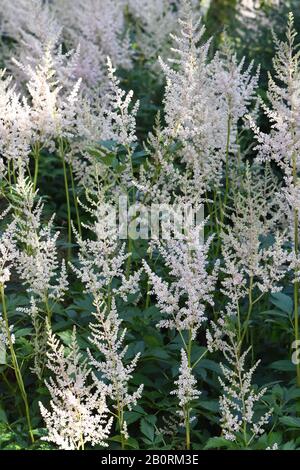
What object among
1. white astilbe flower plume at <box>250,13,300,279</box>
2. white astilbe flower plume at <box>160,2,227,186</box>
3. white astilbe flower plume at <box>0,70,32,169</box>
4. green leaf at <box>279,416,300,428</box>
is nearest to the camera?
green leaf at <box>279,416,300,428</box>

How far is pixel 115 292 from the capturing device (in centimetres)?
419

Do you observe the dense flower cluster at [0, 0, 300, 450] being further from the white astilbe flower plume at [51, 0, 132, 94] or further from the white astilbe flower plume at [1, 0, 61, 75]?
the white astilbe flower plume at [51, 0, 132, 94]

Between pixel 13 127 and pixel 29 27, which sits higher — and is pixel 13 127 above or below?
below

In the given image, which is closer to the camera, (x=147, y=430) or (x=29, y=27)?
(x=147, y=430)

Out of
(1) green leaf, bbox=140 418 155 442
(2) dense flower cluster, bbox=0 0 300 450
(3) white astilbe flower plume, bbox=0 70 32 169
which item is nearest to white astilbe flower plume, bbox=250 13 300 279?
(2) dense flower cluster, bbox=0 0 300 450

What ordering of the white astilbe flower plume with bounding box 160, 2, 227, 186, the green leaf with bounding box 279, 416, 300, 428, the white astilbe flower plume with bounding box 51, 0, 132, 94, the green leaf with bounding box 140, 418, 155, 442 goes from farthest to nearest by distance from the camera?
the white astilbe flower plume with bounding box 51, 0, 132, 94
the white astilbe flower plume with bounding box 160, 2, 227, 186
the green leaf with bounding box 140, 418, 155, 442
the green leaf with bounding box 279, 416, 300, 428

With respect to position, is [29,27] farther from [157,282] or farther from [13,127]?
[157,282]

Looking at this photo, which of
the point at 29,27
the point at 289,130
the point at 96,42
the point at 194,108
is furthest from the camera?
the point at 96,42

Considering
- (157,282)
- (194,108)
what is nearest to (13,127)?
(194,108)
